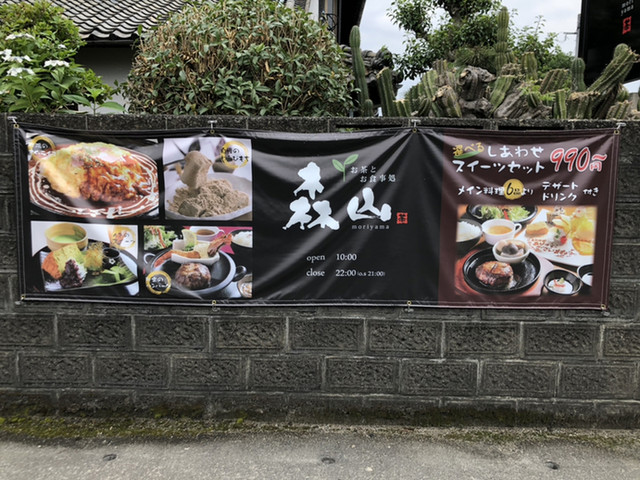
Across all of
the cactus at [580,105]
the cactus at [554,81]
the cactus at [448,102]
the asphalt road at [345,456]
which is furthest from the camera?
the cactus at [554,81]

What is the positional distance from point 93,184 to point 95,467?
177 cm

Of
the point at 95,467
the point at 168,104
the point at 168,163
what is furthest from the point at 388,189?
the point at 95,467

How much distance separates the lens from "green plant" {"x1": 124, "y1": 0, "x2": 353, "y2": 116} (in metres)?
3.52

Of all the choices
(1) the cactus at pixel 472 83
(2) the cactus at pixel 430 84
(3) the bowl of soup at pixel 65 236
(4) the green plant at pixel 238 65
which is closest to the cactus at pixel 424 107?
(2) the cactus at pixel 430 84

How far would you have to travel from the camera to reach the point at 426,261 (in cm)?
345

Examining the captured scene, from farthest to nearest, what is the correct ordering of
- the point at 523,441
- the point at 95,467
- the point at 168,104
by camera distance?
the point at 168,104 < the point at 523,441 < the point at 95,467

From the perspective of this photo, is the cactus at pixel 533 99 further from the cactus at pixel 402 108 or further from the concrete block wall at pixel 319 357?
the cactus at pixel 402 108

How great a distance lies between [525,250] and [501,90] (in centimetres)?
140

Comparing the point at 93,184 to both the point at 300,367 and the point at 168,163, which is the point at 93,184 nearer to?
the point at 168,163

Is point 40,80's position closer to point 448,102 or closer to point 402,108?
point 402,108

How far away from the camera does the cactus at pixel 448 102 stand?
3688 mm

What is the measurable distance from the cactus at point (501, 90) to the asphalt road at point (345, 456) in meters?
2.47

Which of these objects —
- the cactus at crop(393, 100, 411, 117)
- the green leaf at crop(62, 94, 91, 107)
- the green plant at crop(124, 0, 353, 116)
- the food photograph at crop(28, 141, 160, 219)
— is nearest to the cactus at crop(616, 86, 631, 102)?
the cactus at crop(393, 100, 411, 117)

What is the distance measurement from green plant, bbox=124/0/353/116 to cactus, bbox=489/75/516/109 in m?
1.24
